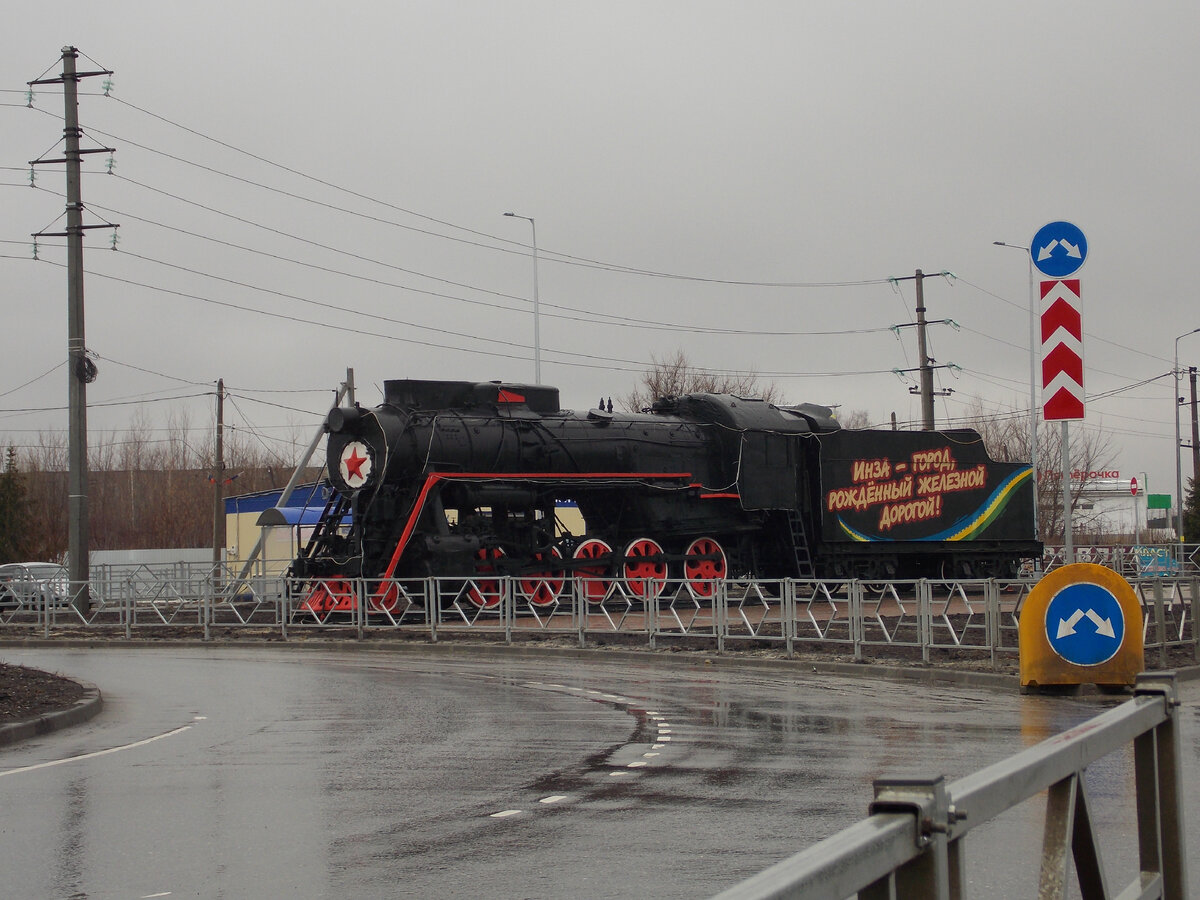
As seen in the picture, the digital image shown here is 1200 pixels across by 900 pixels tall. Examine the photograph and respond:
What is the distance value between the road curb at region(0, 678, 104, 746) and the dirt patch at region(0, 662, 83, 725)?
0.43ft

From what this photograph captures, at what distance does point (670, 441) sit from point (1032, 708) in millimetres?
16604

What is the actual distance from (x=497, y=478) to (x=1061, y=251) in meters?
15.2

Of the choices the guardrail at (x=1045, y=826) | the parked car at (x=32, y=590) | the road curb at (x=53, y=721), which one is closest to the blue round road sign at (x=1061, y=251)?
the guardrail at (x=1045, y=826)

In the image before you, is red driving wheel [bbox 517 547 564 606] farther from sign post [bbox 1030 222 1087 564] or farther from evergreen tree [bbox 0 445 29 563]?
evergreen tree [bbox 0 445 29 563]

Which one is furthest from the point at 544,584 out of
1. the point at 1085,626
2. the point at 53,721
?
the point at 1085,626

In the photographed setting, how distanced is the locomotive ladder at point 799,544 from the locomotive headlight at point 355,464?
9855 millimetres

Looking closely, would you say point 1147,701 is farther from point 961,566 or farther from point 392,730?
point 961,566

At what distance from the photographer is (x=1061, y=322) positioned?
1280cm

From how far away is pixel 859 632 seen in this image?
18391 millimetres

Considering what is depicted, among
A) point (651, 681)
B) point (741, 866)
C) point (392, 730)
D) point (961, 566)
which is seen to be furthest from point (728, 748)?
point (961, 566)

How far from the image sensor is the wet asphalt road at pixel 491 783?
6488mm

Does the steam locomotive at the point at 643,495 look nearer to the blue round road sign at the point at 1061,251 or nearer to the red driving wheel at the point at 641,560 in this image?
the red driving wheel at the point at 641,560

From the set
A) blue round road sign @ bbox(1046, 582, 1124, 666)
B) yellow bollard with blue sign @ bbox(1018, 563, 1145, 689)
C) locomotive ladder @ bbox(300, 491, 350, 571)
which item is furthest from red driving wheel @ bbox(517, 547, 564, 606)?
blue round road sign @ bbox(1046, 582, 1124, 666)

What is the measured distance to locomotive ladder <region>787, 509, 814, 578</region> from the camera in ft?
98.7
